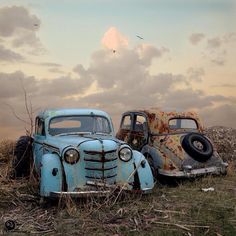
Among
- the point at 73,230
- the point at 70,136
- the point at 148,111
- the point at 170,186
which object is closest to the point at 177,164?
the point at 170,186

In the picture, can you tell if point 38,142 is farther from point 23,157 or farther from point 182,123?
point 182,123

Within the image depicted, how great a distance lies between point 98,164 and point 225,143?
28.2 feet

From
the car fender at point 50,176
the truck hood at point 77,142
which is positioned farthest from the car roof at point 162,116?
the car fender at point 50,176

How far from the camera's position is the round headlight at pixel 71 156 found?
31.2 feet

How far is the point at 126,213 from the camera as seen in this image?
8.71 metres

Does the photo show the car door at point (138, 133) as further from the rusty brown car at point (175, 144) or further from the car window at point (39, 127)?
the car window at point (39, 127)

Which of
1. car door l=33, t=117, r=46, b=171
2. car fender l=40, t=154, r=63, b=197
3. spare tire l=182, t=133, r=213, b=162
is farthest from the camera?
spare tire l=182, t=133, r=213, b=162

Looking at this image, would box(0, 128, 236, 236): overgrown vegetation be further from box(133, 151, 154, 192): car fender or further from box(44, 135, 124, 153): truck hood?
box(44, 135, 124, 153): truck hood

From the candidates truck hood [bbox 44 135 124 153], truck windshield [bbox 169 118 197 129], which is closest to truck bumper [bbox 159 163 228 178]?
truck windshield [bbox 169 118 197 129]

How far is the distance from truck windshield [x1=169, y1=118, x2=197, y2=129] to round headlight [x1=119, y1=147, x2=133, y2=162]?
3692 millimetres

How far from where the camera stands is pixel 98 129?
11.7 metres

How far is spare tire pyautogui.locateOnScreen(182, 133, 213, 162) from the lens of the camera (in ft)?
40.3

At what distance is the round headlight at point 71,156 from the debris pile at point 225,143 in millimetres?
7654

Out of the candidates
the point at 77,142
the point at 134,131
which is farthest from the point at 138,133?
the point at 77,142
